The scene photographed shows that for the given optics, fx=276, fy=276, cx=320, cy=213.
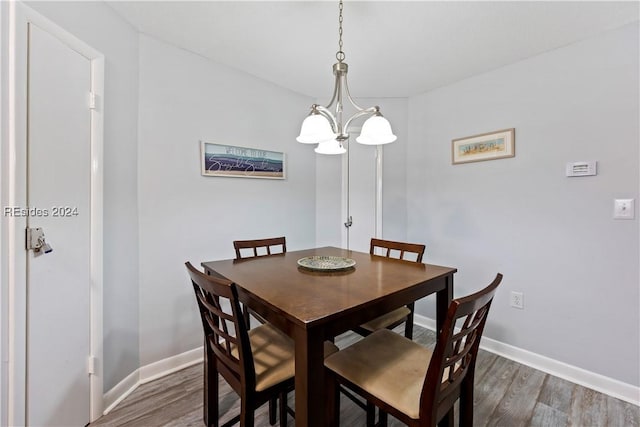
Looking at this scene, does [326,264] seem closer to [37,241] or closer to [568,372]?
[37,241]

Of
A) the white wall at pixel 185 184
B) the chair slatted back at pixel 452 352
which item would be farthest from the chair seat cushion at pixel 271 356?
the white wall at pixel 185 184

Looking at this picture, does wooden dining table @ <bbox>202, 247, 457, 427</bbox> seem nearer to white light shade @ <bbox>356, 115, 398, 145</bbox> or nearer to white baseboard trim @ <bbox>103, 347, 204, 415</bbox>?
white light shade @ <bbox>356, 115, 398, 145</bbox>

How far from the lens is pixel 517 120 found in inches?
86.5

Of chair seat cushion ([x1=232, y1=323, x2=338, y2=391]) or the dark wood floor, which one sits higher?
chair seat cushion ([x1=232, y1=323, x2=338, y2=391])

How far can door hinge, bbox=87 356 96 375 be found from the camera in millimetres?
1503

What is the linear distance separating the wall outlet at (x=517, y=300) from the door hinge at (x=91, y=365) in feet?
9.55

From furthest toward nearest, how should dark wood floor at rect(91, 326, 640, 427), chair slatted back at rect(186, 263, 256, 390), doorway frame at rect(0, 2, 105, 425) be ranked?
1. dark wood floor at rect(91, 326, 640, 427)
2. doorway frame at rect(0, 2, 105, 425)
3. chair slatted back at rect(186, 263, 256, 390)

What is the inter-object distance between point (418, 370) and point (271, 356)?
62 centimetres

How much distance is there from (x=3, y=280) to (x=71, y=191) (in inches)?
19.1

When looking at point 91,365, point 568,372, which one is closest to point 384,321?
point 568,372

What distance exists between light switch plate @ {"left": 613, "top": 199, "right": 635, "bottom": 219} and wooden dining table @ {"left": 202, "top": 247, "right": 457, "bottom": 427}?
4.26 ft

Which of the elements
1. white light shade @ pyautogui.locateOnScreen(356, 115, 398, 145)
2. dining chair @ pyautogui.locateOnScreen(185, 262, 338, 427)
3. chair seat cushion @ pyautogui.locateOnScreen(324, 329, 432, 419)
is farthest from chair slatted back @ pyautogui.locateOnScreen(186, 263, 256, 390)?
white light shade @ pyautogui.locateOnScreen(356, 115, 398, 145)

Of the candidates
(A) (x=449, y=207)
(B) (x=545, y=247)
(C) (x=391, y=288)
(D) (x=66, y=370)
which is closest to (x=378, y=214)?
(A) (x=449, y=207)

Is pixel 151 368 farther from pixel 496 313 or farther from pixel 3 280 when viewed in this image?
pixel 496 313
